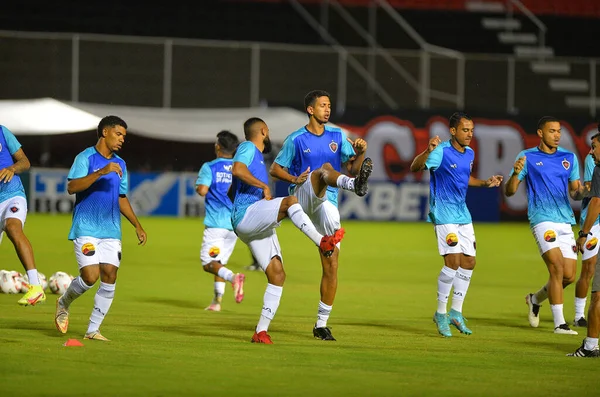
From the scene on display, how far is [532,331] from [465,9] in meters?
29.3

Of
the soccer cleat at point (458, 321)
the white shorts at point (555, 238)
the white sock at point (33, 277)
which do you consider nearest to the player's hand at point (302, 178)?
the soccer cleat at point (458, 321)

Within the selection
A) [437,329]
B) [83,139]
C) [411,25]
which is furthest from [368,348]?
[411,25]

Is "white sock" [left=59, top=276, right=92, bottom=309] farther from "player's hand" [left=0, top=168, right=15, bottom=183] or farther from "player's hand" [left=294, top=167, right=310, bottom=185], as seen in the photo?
"player's hand" [left=0, top=168, right=15, bottom=183]

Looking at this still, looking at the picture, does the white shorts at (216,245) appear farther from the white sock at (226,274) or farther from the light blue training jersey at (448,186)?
the light blue training jersey at (448,186)

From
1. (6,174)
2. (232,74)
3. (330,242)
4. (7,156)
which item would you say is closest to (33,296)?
(6,174)

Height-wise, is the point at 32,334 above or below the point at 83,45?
below

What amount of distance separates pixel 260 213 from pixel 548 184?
3.78m

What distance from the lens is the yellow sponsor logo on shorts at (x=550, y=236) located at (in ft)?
44.0

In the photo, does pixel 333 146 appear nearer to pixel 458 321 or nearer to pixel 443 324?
pixel 443 324

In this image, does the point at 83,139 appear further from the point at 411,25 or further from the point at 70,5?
the point at 411,25

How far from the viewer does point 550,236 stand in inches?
528

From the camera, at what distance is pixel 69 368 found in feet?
31.6

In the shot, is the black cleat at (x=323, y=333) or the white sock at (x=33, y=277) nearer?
the black cleat at (x=323, y=333)

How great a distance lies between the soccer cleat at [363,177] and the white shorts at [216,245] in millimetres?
4622
